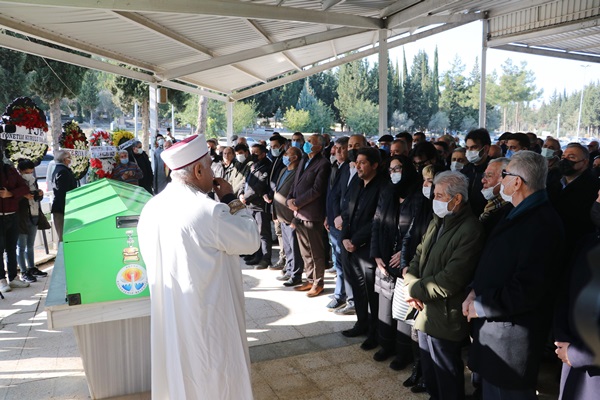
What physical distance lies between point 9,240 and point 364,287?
15.3 feet

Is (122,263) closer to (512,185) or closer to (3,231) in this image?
(512,185)

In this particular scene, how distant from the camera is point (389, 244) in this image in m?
4.15

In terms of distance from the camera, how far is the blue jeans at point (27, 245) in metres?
6.43

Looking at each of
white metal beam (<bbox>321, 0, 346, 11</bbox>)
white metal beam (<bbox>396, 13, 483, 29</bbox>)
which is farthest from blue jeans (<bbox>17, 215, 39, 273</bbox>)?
white metal beam (<bbox>396, 13, 483, 29</bbox>)

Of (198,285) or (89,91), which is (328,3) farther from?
(89,91)

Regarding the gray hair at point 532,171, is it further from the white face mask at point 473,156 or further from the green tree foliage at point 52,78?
the green tree foliage at point 52,78

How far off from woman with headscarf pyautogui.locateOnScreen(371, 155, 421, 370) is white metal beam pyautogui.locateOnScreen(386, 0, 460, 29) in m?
4.10

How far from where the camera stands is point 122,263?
3.02 metres

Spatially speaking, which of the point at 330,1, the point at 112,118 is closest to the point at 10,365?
the point at 330,1

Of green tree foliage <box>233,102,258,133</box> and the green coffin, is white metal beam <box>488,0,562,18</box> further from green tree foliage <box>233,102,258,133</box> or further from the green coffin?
green tree foliage <box>233,102,258,133</box>

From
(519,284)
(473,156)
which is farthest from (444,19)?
(519,284)

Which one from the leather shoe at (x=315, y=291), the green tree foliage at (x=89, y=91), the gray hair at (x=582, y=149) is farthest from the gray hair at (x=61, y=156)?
the green tree foliage at (x=89, y=91)

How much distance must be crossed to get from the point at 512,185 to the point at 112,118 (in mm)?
65426

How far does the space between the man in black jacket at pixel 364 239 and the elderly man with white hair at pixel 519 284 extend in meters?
1.77
